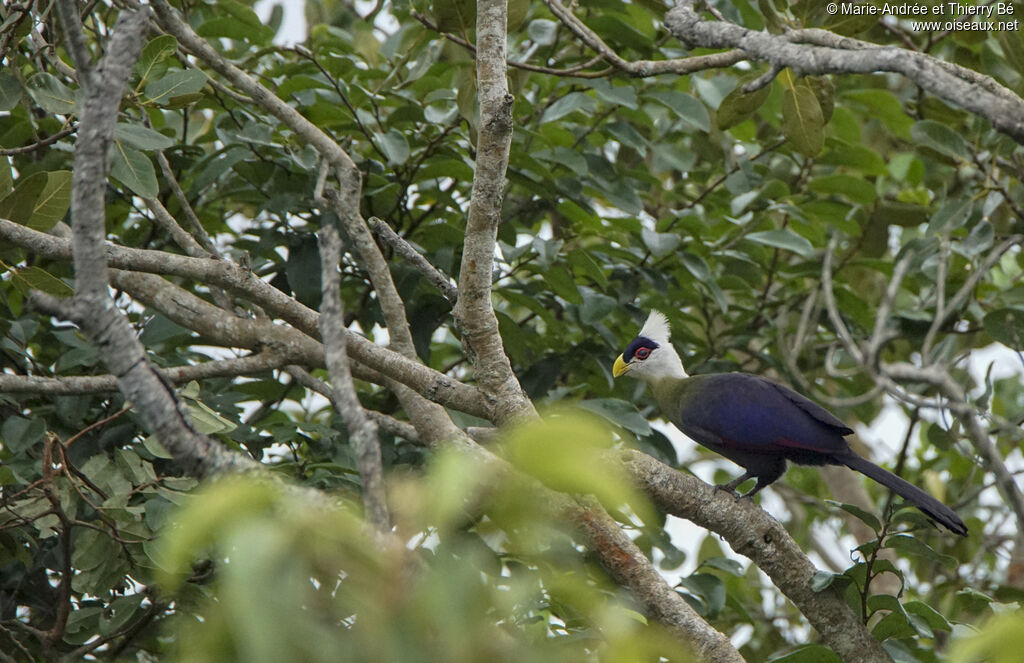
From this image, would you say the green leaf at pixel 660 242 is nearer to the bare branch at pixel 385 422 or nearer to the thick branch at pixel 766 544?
the thick branch at pixel 766 544

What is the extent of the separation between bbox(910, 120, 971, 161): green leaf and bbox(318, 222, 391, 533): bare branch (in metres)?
2.49

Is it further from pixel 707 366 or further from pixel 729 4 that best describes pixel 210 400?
pixel 729 4

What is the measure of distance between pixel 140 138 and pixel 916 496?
2.32 m

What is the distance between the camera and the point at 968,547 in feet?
15.8

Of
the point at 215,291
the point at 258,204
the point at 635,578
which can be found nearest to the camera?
the point at 635,578

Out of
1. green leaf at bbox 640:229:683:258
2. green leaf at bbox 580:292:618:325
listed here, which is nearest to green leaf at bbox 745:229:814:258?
green leaf at bbox 640:229:683:258

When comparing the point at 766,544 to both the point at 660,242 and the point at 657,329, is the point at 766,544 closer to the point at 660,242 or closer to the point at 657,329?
the point at 660,242

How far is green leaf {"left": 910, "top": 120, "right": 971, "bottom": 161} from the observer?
317 cm

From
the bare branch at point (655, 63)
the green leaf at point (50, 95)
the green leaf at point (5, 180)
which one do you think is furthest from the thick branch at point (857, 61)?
the green leaf at point (5, 180)

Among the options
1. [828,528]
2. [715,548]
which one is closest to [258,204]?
[715,548]

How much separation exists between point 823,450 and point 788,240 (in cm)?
72

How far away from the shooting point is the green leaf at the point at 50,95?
8.00ft

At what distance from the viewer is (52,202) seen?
2.49m

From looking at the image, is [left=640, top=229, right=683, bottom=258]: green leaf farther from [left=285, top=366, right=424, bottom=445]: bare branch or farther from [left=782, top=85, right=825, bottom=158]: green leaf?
[left=285, top=366, right=424, bottom=445]: bare branch
